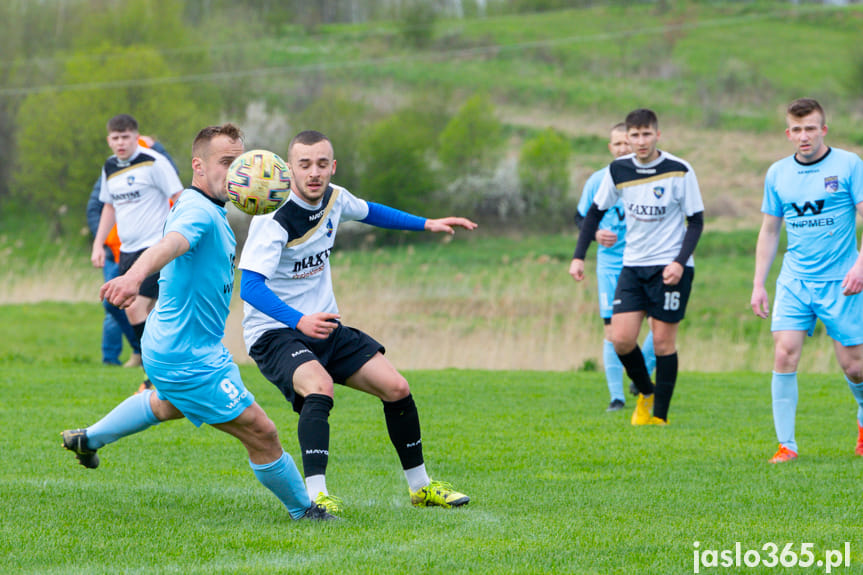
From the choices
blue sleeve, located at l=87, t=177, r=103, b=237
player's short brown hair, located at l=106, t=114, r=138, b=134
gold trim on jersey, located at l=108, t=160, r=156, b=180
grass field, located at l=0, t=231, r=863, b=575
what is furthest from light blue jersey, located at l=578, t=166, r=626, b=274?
blue sleeve, located at l=87, t=177, r=103, b=237

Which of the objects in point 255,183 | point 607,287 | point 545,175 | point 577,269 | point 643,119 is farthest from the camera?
point 545,175

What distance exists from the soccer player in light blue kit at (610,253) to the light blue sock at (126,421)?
19.1 feet

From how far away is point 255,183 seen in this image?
5.07 meters

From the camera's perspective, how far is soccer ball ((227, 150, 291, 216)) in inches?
200

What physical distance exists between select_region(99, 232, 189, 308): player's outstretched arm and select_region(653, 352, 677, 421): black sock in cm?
565

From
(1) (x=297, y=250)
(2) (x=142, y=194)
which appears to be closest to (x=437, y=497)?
(1) (x=297, y=250)

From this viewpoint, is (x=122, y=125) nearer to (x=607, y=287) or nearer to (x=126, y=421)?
(x=607, y=287)

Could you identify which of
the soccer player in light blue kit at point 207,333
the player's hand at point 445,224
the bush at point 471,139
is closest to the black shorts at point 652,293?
the player's hand at point 445,224

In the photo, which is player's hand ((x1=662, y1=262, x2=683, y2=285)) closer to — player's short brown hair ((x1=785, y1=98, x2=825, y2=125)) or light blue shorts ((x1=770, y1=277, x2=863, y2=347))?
light blue shorts ((x1=770, y1=277, x2=863, y2=347))

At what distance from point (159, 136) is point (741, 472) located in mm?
38968

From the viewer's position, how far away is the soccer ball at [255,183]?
5078mm

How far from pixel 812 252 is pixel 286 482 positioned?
4.20 meters

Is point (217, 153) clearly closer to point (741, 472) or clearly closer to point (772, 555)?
point (772, 555)

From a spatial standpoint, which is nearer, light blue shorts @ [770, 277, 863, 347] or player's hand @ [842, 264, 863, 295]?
player's hand @ [842, 264, 863, 295]
